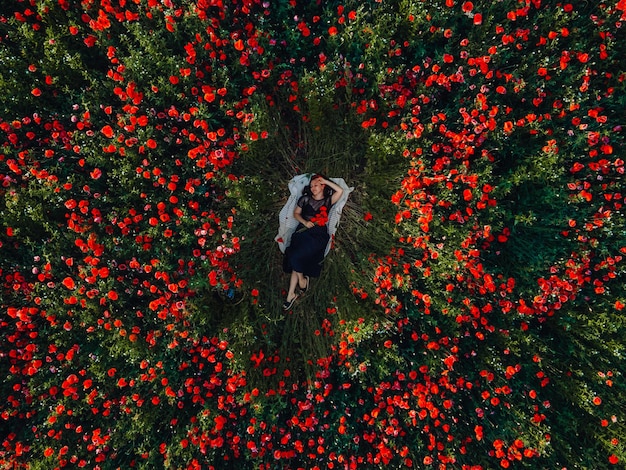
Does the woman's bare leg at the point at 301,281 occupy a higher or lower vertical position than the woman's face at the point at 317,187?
lower

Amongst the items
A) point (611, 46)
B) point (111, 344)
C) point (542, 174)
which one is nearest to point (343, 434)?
point (111, 344)

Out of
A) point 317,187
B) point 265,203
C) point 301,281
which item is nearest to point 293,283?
point 301,281

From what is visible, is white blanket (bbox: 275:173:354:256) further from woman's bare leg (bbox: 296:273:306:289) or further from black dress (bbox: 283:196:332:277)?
woman's bare leg (bbox: 296:273:306:289)

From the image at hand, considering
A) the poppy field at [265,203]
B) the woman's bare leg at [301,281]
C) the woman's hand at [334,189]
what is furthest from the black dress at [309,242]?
the poppy field at [265,203]

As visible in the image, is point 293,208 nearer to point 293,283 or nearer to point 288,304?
point 293,283

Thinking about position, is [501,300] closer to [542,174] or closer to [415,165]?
[542,174]

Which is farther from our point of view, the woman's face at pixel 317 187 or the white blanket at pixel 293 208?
the white blanket at pixel 293 208

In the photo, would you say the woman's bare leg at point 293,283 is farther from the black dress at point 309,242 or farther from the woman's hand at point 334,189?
the woman's hand at point 334,189
